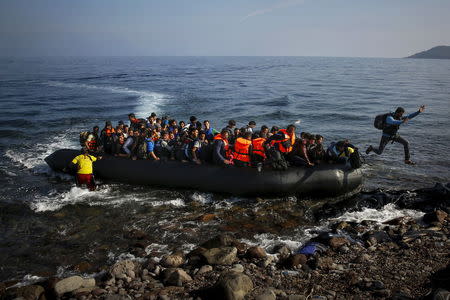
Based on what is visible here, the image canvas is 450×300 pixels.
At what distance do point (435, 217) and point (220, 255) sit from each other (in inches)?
235

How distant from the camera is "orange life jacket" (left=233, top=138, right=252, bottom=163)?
10586mm

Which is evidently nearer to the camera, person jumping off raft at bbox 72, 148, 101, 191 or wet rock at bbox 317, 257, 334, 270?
wet rock at bbox 317, 257, 334, 270

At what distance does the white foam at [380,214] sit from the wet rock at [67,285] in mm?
6819

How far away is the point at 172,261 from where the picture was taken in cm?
725

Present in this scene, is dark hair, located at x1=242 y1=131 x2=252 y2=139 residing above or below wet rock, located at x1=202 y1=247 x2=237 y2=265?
above

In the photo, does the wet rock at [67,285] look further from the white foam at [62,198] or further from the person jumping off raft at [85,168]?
the person jumping off raft at [85,168]

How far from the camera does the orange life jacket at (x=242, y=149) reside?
10586mm

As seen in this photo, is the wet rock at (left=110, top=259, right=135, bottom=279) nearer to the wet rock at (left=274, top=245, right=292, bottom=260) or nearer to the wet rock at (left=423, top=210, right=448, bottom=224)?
the wet rock at (left=274, top=245, right=292, bottom=260)

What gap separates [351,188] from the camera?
35.4ft

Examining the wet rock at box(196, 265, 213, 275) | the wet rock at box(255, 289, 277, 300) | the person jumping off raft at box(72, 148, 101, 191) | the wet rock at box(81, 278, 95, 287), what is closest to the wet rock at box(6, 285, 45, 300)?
the wet rock at box(81, 278, 95, 287)

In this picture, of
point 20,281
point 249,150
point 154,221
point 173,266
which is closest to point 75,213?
point 154,221

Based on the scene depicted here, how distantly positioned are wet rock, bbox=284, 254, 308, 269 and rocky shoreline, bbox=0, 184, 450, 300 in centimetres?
2

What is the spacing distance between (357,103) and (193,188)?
24.8m

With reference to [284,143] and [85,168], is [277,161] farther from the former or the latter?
[85,168]
